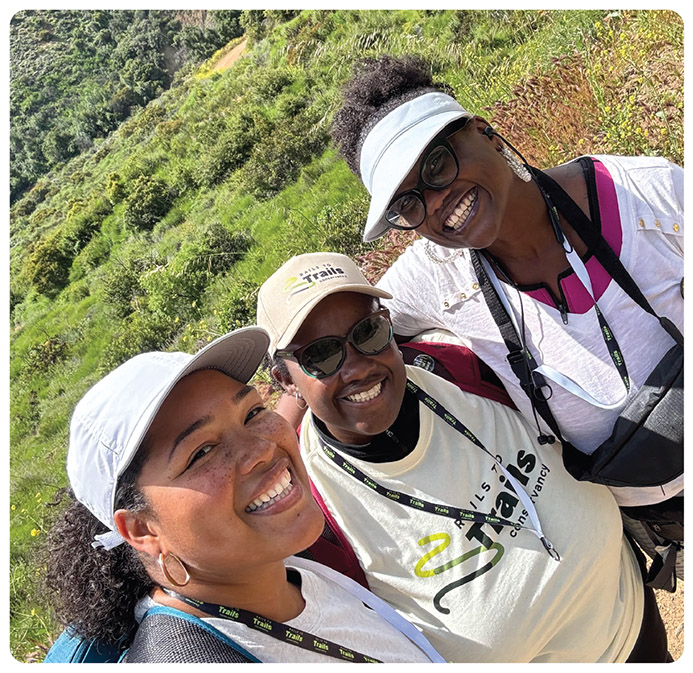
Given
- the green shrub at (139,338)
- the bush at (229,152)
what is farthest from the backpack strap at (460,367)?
the bush at (229,152)

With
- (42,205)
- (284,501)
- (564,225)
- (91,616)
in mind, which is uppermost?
(564,225)

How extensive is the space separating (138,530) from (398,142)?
148 centimetres

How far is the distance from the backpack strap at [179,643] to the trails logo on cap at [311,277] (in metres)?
0.99

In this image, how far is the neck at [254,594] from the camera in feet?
4.73

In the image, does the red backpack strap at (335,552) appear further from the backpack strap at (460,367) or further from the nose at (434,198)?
the nose at (434,198)

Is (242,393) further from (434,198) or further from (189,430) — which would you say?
(434,198)

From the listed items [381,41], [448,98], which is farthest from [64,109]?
[448,98]

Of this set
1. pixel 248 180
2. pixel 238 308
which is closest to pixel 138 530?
pixel 238 308

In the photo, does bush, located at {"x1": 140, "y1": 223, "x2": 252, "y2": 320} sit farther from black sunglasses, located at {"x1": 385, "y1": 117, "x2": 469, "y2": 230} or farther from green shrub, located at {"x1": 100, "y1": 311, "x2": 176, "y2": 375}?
black sunglasses, located at {"x1": 385, "y1": 117, "x2": 469, "y2": 230}

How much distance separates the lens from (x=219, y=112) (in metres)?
13.9

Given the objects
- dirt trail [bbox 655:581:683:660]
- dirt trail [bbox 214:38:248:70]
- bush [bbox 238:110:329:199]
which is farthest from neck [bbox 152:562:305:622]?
dirt trail [bbox 214:38:248:70]

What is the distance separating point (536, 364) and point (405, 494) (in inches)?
26.4

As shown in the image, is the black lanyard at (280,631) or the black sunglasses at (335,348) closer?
the black lanyard at (280,631)

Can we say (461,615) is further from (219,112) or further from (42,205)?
(42,205)
